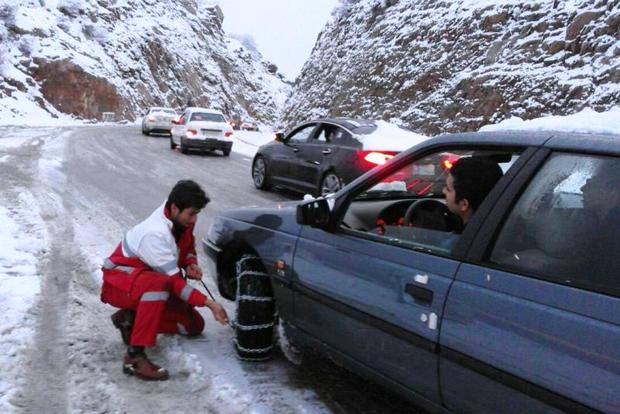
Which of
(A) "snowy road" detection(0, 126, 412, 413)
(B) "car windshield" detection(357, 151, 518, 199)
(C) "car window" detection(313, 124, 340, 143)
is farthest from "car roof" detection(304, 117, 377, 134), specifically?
(B) "car windshield" detection(357, 151, 518, 199)

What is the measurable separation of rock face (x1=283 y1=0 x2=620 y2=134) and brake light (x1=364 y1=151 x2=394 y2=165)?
9869 mm

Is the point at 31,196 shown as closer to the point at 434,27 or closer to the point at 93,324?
the point at 93,324

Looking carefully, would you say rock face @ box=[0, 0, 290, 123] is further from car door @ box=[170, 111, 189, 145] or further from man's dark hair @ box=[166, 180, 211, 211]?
man's dark hair @ box=[166, 180, 211, 211]

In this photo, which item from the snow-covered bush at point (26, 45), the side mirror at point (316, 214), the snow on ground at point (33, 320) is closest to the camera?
the side mirror at point (316, 214)

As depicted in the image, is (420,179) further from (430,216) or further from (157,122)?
(157,122)

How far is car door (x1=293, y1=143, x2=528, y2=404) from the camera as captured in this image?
2568 mm

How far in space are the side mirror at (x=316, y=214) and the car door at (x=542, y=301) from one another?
98 cm

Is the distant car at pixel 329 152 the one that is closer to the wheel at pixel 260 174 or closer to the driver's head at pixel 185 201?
the wheel at pixel 260 174

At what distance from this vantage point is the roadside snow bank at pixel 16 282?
3.62 meters

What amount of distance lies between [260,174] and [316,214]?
333 inches

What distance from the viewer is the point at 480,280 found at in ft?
7.77

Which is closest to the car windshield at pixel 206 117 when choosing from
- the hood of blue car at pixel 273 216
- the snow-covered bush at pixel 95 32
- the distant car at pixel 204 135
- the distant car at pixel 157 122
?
the distant car at pixel 204 135

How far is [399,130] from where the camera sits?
9648mm

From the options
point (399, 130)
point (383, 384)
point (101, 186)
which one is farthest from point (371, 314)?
point (101, 186)
